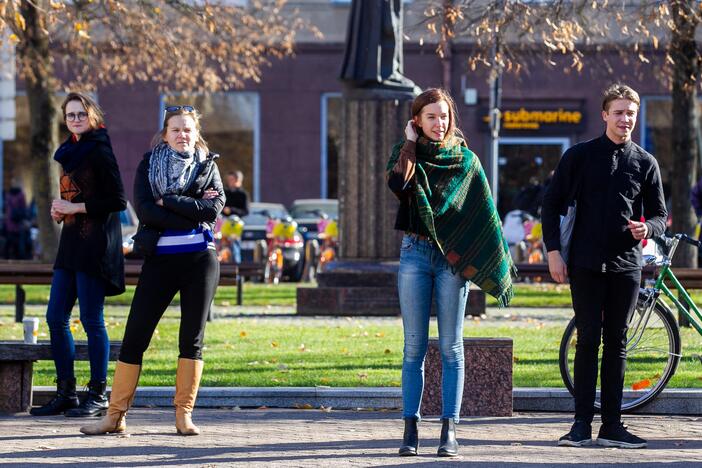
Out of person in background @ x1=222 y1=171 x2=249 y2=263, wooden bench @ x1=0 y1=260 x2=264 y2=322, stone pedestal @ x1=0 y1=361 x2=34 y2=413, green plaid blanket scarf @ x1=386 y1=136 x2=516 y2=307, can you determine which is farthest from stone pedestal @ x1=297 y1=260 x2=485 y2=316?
green plaid blanket scarf @ x1=386 y1=136 x2=516 y2=307

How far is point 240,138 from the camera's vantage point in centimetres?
3234

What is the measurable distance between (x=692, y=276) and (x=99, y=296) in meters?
5.85

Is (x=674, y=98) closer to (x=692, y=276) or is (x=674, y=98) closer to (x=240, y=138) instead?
(x=692, y=276)

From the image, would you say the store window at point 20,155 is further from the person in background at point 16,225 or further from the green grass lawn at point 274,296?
the green grass lawn at point 274,296

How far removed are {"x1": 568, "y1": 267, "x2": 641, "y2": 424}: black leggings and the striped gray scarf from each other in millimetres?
2103

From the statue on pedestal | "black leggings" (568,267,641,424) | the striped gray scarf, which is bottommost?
"black leggings" (568,267,641,424)

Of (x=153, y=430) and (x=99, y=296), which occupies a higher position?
(x=99, y=296)

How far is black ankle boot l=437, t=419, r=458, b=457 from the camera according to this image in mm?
7477

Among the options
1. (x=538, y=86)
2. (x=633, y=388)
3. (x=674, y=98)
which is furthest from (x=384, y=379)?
(x=538, y=86)

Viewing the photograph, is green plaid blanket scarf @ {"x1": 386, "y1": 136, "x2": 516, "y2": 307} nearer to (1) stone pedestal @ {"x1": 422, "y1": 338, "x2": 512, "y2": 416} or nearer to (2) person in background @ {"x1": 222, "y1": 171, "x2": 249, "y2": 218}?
(1) stone pedestal @ {"x1": 422, "y1": 338, "x2": 512, "y2": 416}

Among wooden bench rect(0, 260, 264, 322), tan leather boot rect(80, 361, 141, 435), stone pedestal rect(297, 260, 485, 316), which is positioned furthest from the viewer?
stone pedestal rect(297, 260, 485, 316)

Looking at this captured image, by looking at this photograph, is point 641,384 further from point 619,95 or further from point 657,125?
point 657,125

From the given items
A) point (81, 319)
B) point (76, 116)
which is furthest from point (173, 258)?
point (76, 116)

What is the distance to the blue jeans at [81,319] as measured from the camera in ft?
29.1
